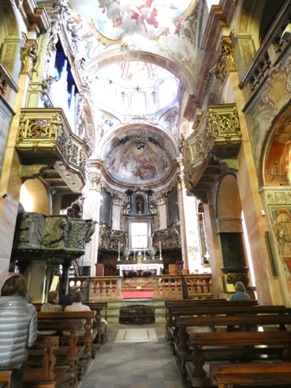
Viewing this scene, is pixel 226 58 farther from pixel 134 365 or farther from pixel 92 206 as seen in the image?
pixel 92 206

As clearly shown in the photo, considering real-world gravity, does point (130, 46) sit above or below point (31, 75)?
above

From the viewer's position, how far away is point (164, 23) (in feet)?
37.3

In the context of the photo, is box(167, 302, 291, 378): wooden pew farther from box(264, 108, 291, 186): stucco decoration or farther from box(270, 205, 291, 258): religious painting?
box(264, 108, 291, 186): stucco decoration

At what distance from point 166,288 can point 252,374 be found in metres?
7.98

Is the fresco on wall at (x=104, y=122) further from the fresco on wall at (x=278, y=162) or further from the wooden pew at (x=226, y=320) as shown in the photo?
the wooden pew at (x=226, y=320)

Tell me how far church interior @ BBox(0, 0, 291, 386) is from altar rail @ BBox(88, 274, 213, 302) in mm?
39

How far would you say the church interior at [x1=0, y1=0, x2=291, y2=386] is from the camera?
17.9 ft

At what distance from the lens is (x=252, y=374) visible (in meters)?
1.82

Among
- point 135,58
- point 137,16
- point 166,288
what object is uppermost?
point 137,16

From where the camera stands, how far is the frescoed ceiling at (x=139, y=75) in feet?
36.3

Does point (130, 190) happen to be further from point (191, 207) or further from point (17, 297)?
point (17, 297)

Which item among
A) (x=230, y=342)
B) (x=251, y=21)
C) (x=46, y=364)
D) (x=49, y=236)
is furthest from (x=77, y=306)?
(x=251, y=21)

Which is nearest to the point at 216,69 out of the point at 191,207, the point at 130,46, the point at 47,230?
the point at 130,46

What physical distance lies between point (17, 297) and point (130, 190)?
1946 centimetres
